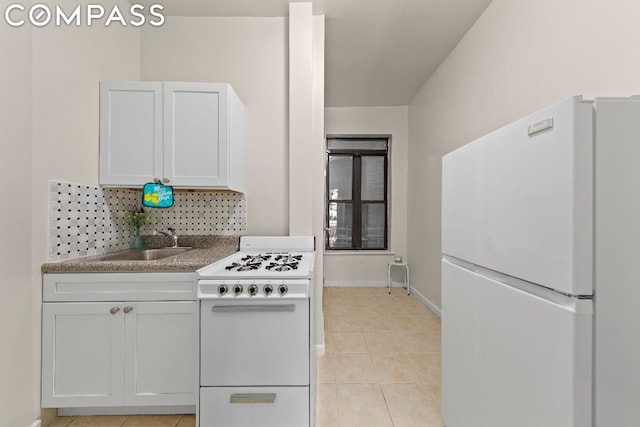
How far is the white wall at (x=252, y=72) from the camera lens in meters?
A: 2.53

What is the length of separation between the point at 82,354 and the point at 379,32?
3.32 meters

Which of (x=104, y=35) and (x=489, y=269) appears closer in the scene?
(x=489, y=269)

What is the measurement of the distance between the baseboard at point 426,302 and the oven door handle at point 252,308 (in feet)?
8.26

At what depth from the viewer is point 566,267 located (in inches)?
32.0

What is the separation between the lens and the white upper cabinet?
7.00 feet

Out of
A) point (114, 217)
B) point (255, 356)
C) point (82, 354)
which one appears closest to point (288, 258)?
point (255, 356)

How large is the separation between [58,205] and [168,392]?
4.12 ft

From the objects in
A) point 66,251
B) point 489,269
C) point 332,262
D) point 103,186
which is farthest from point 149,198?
point 332,262

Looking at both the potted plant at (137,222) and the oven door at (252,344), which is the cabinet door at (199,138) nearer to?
the potted plant at (137,222)

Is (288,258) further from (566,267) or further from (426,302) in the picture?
(426,302)

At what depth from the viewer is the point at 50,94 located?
5.75ft

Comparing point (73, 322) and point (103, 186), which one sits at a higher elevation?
point (103, 186)

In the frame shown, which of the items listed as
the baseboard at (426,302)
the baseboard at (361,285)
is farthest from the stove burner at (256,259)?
the baseboard at (361,285)

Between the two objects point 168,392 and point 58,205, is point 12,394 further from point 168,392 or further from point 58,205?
point 58,205
